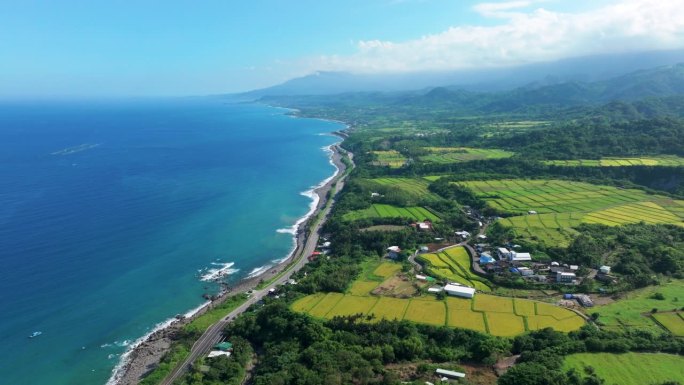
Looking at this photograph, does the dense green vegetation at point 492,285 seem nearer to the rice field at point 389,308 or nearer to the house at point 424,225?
the rice field at point 389,308

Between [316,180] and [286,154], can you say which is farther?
[286,154]

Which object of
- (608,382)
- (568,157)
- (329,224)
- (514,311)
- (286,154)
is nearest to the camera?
(608,382)

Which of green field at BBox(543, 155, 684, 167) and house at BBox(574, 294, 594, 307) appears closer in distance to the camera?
house at BBox(574, 294, 594, 307)

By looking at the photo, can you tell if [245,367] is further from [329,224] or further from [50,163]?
[50,163]

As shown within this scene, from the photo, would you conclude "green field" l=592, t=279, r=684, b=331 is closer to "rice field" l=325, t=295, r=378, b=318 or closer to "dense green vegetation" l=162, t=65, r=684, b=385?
"dense green vegetation" l=162, t=65, r=684, b=385

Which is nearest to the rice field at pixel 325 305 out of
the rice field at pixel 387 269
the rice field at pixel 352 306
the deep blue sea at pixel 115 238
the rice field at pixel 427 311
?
the rice field at pixel 352 306

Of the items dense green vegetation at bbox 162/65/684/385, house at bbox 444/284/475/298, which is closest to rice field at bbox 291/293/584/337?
dense green vegetation at bbox 162/65/684/385

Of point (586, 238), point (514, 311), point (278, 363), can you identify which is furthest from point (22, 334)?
point (586, 238)
